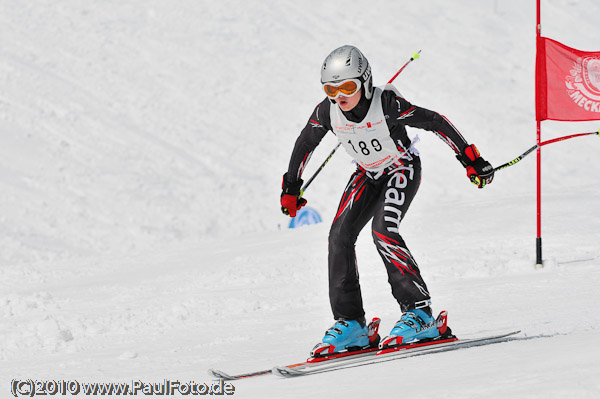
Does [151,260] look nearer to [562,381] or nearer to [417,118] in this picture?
[417,118]

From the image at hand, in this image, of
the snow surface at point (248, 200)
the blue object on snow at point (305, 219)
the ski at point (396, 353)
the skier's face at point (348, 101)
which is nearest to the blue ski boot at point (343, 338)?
the ski at point (396, 353)

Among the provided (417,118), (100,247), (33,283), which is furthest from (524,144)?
(417,118)

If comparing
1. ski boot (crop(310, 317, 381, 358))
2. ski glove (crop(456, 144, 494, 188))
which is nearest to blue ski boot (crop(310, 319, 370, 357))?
ski boot (crop(310, 317, 381, 358))

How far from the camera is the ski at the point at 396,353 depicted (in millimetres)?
3906

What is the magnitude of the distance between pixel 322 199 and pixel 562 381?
46.2 feet

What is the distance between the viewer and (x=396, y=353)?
412cm

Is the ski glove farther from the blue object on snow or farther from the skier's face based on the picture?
the blue object on snow

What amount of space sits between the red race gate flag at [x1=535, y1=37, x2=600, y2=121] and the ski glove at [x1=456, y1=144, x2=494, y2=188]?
353cm

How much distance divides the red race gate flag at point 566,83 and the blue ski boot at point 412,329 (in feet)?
12.5

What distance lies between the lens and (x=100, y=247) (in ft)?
45.9

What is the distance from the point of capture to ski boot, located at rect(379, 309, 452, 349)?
13.9ft

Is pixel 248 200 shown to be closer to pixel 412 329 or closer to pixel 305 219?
pixel 305 219

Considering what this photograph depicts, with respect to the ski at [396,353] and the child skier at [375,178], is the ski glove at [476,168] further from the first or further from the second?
the ski at [396,353]

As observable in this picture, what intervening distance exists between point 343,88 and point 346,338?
4.59ft
